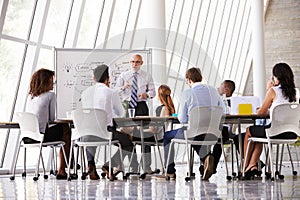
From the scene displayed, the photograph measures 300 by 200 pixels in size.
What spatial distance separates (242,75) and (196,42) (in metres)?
3.00

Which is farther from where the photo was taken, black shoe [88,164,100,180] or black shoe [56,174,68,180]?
black shoe [56,174,68,180]

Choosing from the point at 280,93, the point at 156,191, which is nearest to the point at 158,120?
the point at 280,93

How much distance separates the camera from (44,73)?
27.1ft

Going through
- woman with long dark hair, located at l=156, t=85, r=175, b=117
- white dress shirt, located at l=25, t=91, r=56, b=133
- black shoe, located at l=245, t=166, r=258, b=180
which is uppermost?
woman with long dark hair, located at l=156, t=85, r=175, b=117

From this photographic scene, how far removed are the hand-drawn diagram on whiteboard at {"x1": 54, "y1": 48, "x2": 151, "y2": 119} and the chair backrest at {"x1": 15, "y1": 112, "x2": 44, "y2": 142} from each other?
125 centimetres

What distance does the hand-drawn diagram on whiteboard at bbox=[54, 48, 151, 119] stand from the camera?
9469 millimetres

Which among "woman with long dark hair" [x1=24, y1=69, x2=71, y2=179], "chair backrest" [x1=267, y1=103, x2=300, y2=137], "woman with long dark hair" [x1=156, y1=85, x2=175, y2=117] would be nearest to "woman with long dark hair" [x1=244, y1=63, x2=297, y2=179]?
"chair backrest" [x1=267, y1=103, x2=300, y2=137]

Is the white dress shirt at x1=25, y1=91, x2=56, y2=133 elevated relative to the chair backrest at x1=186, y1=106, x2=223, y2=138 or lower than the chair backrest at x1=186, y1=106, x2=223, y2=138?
elevated

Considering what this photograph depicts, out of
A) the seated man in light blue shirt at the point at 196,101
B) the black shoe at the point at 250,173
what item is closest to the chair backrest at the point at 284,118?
the black shoe at the point at 250,173

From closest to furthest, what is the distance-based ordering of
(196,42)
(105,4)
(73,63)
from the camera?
(73,63) < (105,4) < (196,42)

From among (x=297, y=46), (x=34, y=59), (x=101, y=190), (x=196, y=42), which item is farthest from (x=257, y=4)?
(x=101, y=190)

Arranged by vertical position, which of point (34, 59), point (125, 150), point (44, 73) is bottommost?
point (125, 150)

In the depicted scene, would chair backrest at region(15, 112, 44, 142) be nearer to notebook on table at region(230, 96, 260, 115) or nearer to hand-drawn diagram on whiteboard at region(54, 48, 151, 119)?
hand-drawn diagram on whiteboard at region(54, 48, 151, 119)

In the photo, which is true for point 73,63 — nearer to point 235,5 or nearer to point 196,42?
point 196,42
